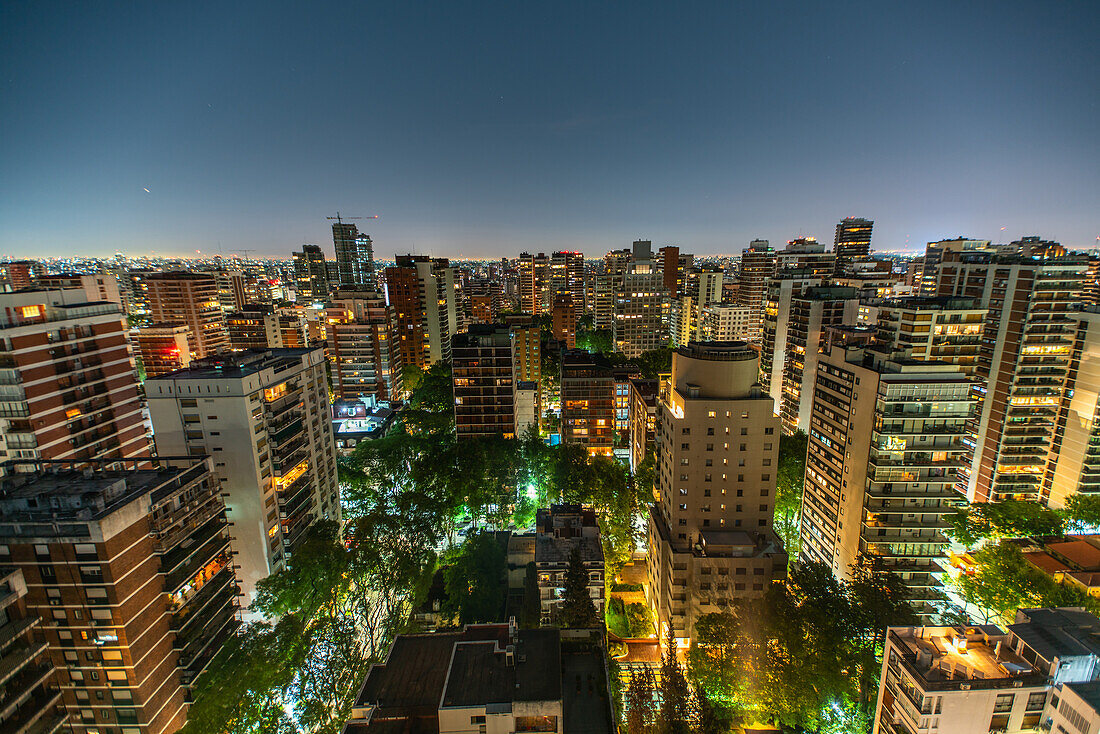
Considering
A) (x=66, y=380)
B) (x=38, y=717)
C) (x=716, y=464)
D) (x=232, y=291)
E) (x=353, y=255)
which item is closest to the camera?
(x=38, y=717)

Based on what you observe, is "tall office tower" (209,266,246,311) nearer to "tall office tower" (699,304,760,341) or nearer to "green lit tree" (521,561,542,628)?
"green lit tree" (521,561,542,628)

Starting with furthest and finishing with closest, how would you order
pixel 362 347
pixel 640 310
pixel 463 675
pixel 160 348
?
1. pixel 640 310
2. pixel 160 348
3. pixel 362 347
4. pixel 463 675

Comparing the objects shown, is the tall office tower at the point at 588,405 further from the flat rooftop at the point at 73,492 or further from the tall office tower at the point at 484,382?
the flat rooftop at the point at 73,492

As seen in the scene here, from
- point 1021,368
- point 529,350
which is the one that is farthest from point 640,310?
point 1021,368

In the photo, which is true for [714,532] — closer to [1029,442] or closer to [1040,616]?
[1040,616]

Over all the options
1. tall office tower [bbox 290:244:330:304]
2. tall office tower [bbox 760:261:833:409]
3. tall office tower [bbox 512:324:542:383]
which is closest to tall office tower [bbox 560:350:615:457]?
tall office tower [bbox 512:324:542:383]

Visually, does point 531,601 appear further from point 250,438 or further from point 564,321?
point 564,321
